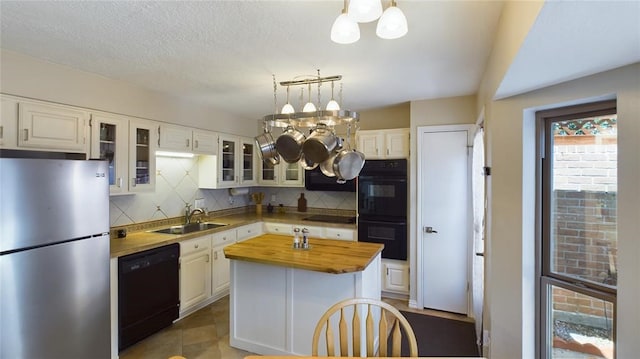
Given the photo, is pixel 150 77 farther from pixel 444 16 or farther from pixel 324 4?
pixel 444 16

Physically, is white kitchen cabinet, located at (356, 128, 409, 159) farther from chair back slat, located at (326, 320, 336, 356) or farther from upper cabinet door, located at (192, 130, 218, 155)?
chair back slat, located at (326, 320, 336, 356)

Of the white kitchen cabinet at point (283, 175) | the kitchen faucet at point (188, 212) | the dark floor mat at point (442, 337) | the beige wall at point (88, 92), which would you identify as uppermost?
the beige wall at point (88, 92)

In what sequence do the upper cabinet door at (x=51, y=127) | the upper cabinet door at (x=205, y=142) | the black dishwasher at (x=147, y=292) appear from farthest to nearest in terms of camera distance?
the upper cabinet door at (x=205, y=142), the black dishwasher at (x=147, y=292), the upper cabinet door at (x=51, y=127)

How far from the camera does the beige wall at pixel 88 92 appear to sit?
7.18ft

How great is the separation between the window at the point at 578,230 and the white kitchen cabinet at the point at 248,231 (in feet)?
10.5

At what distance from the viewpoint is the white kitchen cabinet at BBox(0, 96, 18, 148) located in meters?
2.10

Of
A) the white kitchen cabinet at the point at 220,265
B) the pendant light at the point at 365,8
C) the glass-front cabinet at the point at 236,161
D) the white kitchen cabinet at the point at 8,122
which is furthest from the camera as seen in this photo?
the glass-front cabinet at the point at 236,161

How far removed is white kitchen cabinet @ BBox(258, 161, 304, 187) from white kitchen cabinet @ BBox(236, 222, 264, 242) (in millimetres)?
721

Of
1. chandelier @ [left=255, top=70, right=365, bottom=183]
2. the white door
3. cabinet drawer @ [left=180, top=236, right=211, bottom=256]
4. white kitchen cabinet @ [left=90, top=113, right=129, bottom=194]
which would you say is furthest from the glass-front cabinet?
the white door

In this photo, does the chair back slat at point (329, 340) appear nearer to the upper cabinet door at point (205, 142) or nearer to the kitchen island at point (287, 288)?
the kitchen island at point (287, 288)

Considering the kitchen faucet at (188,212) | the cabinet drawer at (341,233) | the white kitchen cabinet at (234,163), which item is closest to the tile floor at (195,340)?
the kitchen faucet at (188,212)

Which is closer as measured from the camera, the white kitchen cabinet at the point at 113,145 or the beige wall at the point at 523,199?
the beige wall at the point at 523,199

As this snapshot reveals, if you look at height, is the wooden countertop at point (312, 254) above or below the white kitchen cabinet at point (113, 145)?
below

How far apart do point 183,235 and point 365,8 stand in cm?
282
